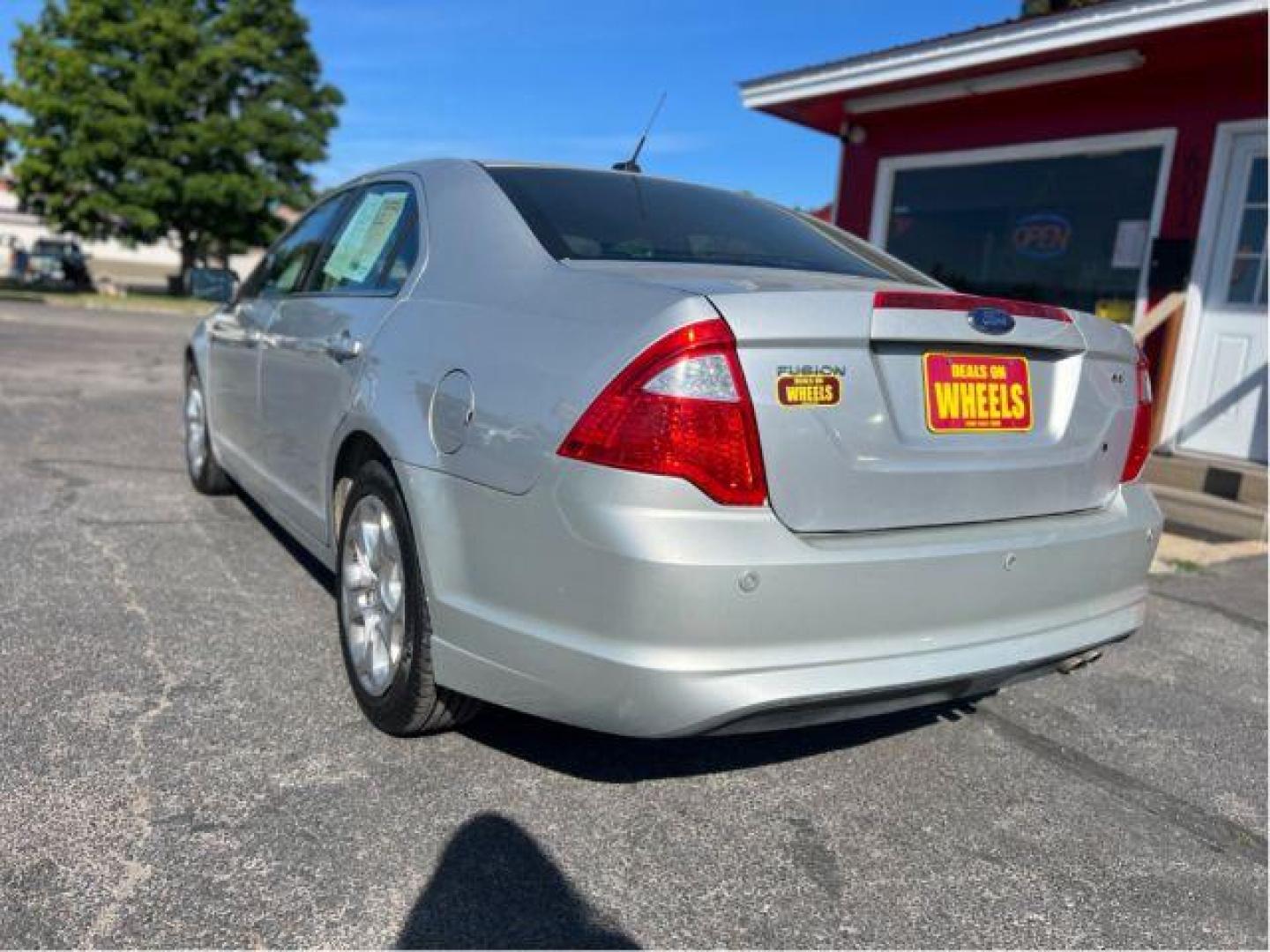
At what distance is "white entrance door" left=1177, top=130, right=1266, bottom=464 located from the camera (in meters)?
7.02

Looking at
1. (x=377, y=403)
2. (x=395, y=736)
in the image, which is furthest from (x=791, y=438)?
(x=395, y=736)

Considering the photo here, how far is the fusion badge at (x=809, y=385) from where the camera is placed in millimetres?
2062

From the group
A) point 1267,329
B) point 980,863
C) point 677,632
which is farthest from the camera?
point 1267,329

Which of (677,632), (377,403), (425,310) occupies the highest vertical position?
(425,310)

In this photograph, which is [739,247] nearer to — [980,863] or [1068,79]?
[980,863]

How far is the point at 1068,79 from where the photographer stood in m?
7.64

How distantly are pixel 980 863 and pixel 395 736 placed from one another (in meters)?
1.48

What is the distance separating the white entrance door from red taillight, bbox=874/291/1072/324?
548 centimetres

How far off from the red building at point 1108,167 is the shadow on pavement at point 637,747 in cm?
539

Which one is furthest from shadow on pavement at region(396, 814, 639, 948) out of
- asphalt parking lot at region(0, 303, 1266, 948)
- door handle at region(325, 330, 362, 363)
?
door handle at region(325, 330, 362, 363)

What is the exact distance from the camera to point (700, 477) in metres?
2.01

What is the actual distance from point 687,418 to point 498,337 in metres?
0.59

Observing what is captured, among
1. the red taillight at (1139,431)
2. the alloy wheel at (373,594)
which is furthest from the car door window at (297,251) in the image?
the red taillight at (1139,431)

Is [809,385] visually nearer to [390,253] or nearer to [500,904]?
[500,904]
